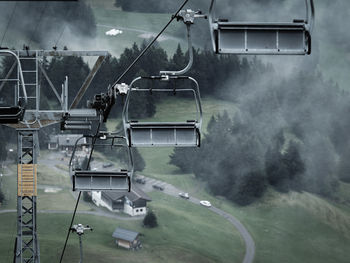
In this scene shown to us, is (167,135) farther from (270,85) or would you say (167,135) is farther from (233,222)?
(270,85)

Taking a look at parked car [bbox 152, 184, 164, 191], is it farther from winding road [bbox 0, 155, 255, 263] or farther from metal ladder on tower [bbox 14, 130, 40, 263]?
metal ladder on tower [bbox 14, 130, 40, 263]

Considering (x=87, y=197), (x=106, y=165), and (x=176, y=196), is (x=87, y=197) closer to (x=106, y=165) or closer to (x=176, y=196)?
(x=176, y=196)

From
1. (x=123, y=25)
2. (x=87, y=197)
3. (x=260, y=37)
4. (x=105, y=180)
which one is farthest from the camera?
(x=123, y=25)

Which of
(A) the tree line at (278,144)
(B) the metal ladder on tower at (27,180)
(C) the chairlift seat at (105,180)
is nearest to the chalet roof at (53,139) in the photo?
(A) the tree line at (278,144)

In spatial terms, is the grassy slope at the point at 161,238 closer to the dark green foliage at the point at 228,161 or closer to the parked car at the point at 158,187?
the parked car at the point at 158,187

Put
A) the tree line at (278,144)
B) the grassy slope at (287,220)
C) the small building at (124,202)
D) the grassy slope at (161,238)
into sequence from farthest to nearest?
1. the tree line at (278,144)
2. the small building at (124,202)
3. the grassy slope at (287,220)
4. the grassy slope at (161,238)

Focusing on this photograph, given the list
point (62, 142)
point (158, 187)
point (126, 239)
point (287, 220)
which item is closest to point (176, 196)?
point (158, 187)

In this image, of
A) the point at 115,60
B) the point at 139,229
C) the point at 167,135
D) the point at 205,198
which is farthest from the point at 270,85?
the point at 167,135
